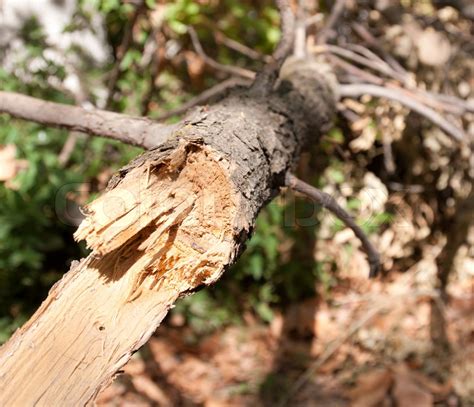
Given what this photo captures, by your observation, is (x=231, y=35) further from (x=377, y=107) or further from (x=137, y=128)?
(x=137, y=128)

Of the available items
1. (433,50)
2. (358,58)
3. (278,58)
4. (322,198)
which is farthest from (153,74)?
(322,198)

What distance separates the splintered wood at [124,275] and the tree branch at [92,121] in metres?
0.31

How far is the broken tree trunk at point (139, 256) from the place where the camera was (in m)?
1.16

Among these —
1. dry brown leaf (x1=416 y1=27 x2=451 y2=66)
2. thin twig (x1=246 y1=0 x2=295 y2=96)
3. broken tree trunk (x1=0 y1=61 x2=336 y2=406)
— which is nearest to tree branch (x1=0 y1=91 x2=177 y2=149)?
broken tree trunk (x1=0 y1=61 x2=336 y2=406)

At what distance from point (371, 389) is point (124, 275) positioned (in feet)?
6.78

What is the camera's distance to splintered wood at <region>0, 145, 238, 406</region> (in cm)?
115

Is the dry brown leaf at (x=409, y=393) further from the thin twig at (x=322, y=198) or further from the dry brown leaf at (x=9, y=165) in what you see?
the dry brown leaf at (x=9, y=165)

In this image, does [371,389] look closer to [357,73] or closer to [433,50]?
[357,73]

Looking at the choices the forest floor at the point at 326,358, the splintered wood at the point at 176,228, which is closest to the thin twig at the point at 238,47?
the forest floor at the point at 326,358

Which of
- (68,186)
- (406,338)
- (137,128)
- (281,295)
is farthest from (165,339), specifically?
(137,128)

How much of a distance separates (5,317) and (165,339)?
930mm

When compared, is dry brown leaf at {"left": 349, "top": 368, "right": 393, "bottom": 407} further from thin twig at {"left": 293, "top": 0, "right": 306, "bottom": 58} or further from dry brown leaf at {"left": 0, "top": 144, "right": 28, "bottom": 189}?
dry brown leaf at {"left": 0, "top": 144, "right": 28, "bottom": 189}

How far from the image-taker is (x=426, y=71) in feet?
11.0

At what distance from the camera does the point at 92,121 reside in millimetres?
1808
